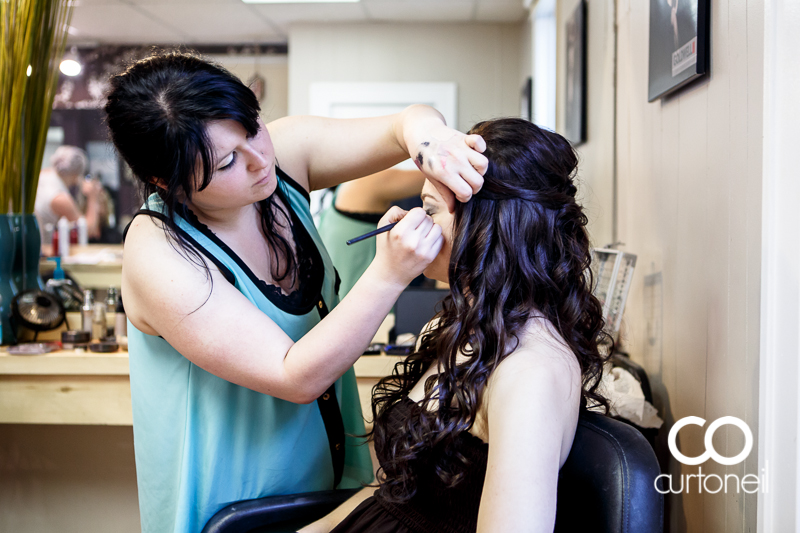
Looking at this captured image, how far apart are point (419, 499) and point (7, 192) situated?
1774 millimetres

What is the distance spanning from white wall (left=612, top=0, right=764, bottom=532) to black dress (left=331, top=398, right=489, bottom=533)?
40 centimetres

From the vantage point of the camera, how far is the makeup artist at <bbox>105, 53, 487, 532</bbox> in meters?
0.87

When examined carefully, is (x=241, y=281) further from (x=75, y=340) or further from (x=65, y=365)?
(x=75, y=340)

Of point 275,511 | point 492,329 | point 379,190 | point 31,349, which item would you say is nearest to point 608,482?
point 492,329

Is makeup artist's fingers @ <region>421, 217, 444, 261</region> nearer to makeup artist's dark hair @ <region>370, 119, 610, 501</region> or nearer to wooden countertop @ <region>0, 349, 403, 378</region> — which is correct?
makeup artist's dark hair @ <region>370, 119, 610, 501</region>

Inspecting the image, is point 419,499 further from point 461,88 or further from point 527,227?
point 461,88

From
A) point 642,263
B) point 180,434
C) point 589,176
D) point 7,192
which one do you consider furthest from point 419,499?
point 7,192

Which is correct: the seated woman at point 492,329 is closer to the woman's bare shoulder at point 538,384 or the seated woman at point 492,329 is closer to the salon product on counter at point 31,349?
the woman's bare shoulder at point 538,384

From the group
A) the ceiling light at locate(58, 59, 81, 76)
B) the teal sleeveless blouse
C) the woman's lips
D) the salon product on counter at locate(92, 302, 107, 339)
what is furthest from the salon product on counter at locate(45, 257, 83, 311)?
the woman's lips

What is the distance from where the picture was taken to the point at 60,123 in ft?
7.53

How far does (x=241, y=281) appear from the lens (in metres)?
1.01

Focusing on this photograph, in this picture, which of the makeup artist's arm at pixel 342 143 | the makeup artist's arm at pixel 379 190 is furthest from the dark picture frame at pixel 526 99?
the makeup artist's arm at pixel 342 143

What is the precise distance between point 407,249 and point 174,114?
40 centimetres

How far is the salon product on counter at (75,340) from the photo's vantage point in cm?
193
